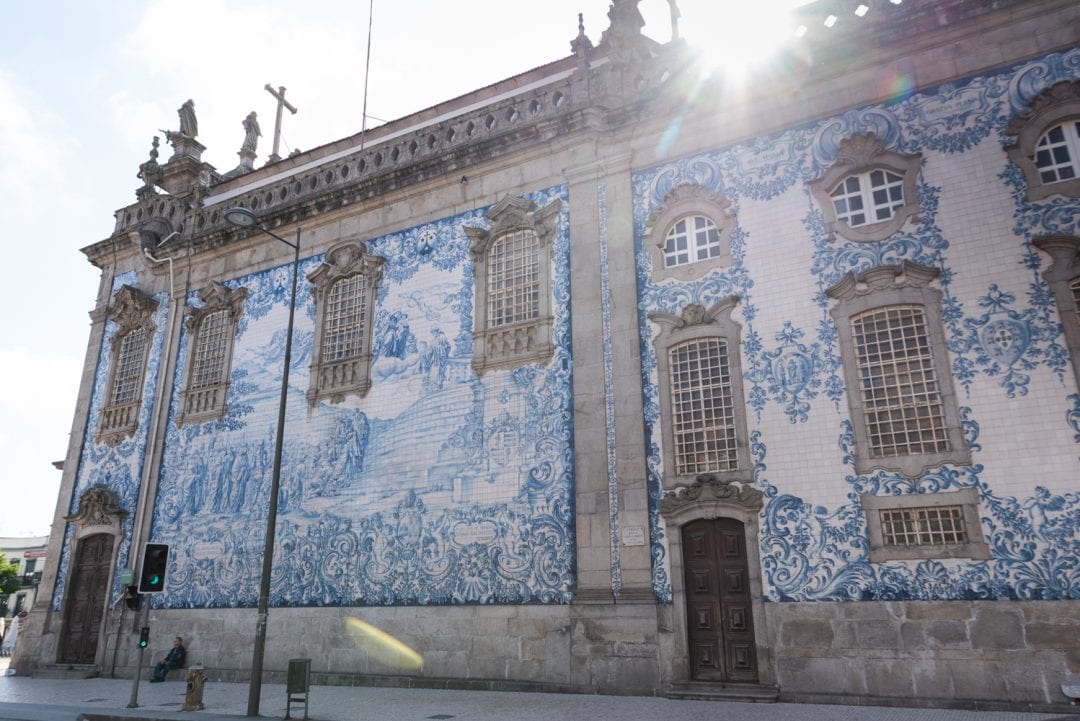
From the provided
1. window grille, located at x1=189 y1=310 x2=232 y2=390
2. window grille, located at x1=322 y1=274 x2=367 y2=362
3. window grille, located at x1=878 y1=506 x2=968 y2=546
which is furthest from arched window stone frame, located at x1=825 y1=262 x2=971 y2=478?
window grille, located at x1=189 y1=310 x2=232 y2=390

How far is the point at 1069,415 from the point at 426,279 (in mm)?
11056

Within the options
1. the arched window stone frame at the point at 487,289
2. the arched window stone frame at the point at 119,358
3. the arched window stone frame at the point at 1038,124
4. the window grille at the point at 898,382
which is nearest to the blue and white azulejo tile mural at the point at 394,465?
the arched window stone frame at the point at 487,289

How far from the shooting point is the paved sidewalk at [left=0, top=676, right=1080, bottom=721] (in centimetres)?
975

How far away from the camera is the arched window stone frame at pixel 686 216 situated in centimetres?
1346

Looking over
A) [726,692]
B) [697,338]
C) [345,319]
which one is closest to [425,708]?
[726,692]

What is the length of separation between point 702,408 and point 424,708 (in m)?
6.02

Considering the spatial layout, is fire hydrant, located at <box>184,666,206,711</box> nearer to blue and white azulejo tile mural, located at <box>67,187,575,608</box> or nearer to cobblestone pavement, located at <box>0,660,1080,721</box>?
cobblestone pavement, located at <box>0,660,1080,721</box>

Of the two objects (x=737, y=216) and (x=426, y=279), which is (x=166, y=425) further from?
(x=737, y=216)

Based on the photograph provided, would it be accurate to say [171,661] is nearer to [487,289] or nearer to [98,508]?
[98,508]

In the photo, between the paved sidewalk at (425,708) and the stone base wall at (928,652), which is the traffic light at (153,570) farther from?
the stone base wall at (928,652)

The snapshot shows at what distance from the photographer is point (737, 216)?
1344 centimetres

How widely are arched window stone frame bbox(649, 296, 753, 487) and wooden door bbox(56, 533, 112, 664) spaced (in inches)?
526

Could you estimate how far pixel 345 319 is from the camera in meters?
17.2

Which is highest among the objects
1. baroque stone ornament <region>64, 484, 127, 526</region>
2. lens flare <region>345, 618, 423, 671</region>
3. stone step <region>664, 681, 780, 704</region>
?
baroque stone ornament <region>64, 484, 127, 526</region>
